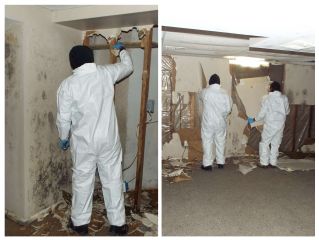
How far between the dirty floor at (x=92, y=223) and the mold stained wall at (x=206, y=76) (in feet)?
7.42

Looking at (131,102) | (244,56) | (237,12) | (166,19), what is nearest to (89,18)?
(166,19)

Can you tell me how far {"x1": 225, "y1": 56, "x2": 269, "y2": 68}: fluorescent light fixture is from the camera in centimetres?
464

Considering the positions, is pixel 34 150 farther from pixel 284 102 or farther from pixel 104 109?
pixel 284 102

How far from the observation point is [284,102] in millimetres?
4227

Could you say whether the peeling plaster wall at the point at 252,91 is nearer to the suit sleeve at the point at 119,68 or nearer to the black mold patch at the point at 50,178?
the suit sleeve at the point at 119,68

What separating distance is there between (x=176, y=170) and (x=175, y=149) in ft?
2.20

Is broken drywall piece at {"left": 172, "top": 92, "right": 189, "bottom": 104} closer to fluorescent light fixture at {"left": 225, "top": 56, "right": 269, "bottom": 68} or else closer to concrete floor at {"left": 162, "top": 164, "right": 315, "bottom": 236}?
fluorescent light fixture at {"left": 225, "top": 56, "right": 269, "bottom": 68}

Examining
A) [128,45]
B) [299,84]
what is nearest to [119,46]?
[128,45]

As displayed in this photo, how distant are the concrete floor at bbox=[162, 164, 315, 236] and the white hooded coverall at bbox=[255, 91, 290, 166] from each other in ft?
1.21

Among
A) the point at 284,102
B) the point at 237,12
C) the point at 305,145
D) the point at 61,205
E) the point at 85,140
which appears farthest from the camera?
the point at 305,145

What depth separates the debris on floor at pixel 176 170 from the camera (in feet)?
11.9

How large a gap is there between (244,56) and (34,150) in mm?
3350

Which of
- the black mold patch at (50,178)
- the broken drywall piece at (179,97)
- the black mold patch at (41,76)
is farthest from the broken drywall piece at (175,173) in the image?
the black mold patch at (41,76)

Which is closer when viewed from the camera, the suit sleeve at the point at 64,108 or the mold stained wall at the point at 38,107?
the suit sleeve at the point at 64,108
